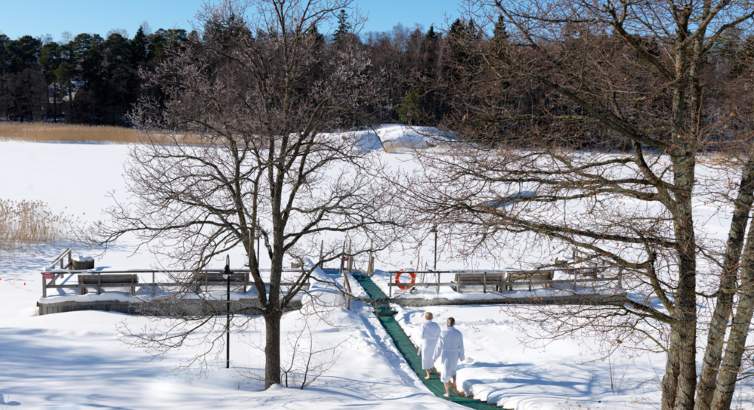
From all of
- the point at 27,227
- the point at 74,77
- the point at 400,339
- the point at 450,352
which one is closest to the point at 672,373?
the point at 450,352

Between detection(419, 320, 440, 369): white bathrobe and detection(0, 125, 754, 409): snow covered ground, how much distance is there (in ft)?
1.24

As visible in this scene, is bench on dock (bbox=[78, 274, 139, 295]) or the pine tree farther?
bench on dock (bbox=[78, 274, 139, 295])

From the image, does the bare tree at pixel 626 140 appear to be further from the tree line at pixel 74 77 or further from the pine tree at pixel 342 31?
the tree line at pixel 74 77

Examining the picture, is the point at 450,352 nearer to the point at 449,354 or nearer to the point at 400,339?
the point at 449,354

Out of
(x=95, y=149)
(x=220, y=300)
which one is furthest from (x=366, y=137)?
(x=95, y=149)

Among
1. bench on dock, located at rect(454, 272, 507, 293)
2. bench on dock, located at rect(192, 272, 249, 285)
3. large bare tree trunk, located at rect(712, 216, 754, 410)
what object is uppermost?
large bare tree trunk, located at rect(712, 216, 754, 410)

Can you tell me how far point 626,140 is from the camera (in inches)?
277

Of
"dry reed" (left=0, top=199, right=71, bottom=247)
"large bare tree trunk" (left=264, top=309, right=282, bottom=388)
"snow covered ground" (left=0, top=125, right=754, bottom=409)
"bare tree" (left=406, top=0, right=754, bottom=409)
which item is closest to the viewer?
"bare tree" (left=406, top=0, right=754, bottom=409)

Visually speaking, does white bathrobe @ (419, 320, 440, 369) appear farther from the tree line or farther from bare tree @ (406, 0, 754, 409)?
the tree line

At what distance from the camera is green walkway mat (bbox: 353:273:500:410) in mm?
10102

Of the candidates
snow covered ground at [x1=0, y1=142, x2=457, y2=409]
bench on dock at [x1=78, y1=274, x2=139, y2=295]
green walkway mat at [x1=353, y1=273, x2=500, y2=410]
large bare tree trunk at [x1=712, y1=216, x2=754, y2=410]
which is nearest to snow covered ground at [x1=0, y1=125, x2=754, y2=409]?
snow covered ground at [x1=0, y1=142, x2=457, y2=409]

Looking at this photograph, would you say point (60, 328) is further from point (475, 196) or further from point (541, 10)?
point (541, 10)

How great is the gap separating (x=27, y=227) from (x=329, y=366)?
13.7 metres

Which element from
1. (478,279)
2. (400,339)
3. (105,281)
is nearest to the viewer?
(400,339)
